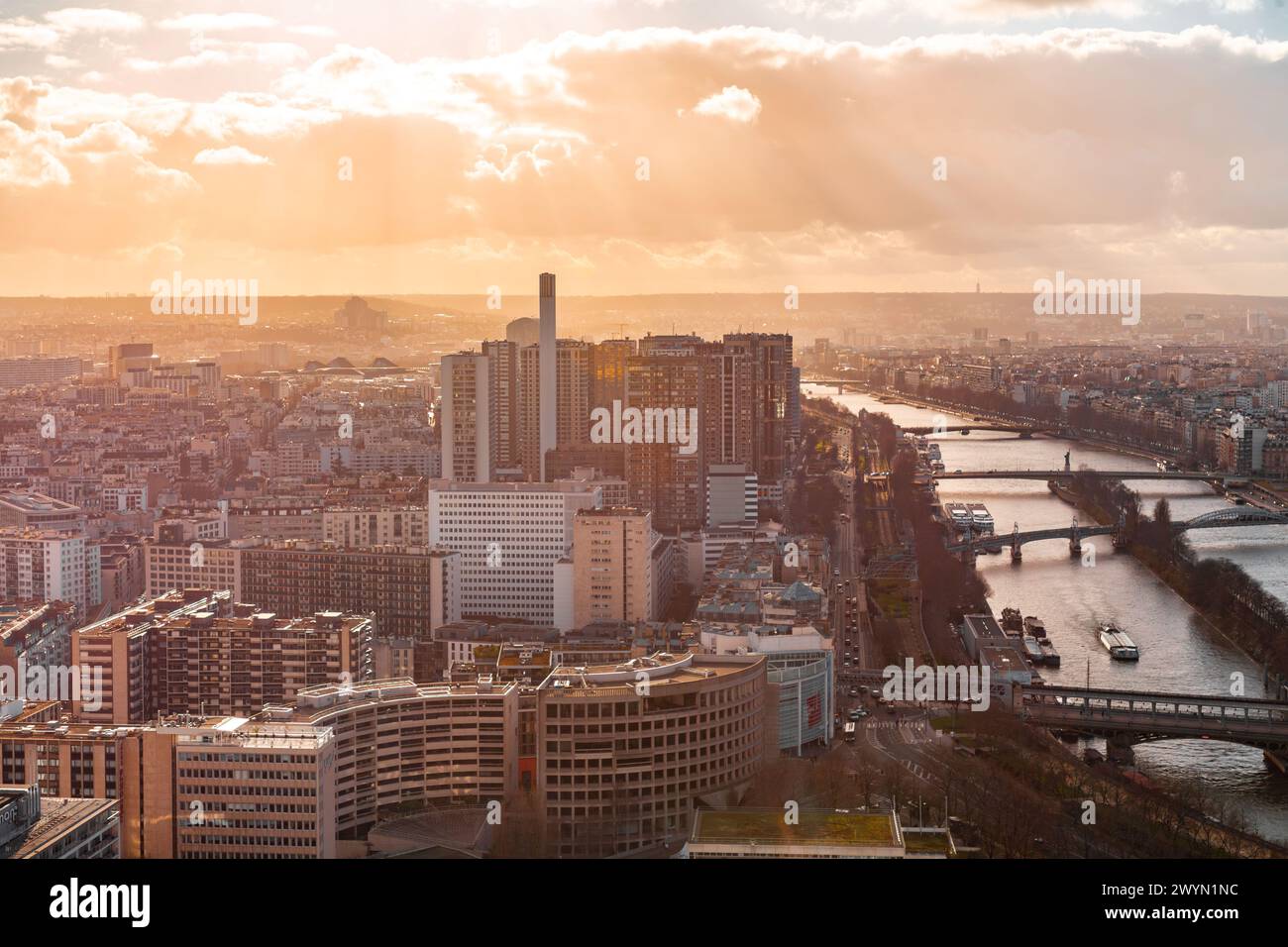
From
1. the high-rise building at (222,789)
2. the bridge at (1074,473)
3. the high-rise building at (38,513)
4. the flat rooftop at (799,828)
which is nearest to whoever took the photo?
the flat rooftop at (799,828)

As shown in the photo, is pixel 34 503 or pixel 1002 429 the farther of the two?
pixel 1002 429

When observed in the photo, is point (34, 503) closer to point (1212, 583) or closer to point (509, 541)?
point (509, 541)

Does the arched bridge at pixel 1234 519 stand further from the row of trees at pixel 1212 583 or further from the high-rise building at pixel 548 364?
the high-rise building at pixel 548 364

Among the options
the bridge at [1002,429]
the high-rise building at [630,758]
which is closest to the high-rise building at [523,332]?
the bridge at [1002,429]

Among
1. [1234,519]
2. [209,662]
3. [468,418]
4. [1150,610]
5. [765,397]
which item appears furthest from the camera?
[765,397]

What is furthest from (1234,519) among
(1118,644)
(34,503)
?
(34,503)
